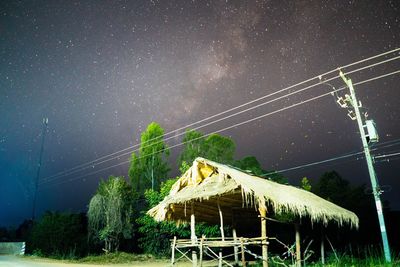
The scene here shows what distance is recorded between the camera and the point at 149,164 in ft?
92.7

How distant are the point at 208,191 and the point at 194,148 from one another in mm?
18618

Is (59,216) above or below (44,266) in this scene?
above

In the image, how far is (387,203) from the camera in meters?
29.0

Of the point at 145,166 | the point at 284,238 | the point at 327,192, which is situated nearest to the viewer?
the point at 284,238

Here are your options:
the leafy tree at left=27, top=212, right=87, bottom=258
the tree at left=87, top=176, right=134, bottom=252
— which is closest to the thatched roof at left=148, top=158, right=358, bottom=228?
the tree at left=87, top=176, right=134, bottom=252

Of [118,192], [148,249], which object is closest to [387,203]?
[148,249]

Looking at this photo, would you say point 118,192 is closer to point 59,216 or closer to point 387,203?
point 59,216

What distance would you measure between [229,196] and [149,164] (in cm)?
1722

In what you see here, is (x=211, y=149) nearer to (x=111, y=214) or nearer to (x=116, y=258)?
(x=111, y=214)

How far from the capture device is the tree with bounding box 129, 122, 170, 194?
27.9 metres

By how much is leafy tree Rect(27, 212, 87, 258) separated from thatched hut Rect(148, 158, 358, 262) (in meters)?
11.5

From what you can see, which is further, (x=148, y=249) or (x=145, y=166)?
(x=145, y=166)

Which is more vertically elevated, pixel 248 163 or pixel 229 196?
pixel 248 163

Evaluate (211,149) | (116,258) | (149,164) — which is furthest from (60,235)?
(211,149)
